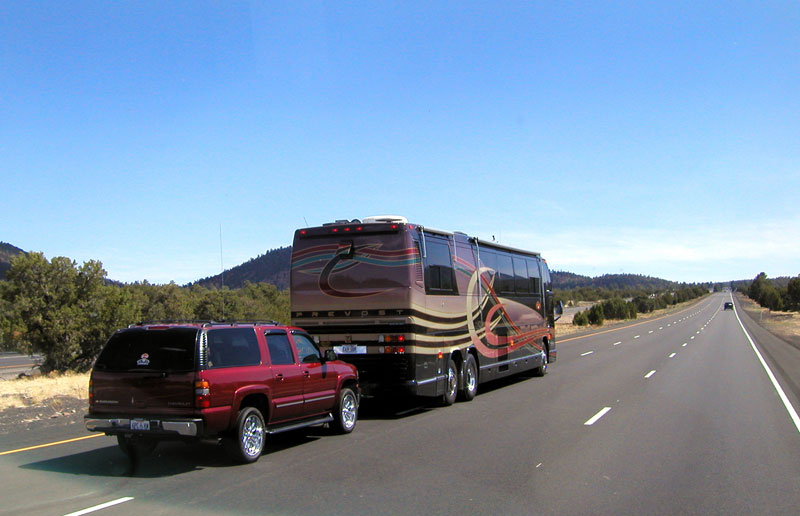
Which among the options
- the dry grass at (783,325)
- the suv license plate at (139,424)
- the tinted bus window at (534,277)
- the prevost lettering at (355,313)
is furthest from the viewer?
the dry grass at (783,325)

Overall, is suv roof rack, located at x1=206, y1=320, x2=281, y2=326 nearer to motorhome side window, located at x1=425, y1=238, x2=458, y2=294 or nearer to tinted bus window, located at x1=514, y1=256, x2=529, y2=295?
motorhome side window, located at x1=425, y1=238, x2=458, y2=294

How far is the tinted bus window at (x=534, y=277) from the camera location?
23017mm

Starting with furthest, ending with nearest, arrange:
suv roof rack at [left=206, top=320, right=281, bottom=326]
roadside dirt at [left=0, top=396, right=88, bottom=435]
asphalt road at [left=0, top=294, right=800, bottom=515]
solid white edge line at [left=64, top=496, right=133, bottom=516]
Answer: roadside dirt at [left=0, top=396, right=88, bottom=435]
suv roof rack at [left=206, top=320, right=281, bottom=326]
asphalt road at [left=0, top=294, right=800, bottom=515]
solid white edge line at [left=64, top=496, right=133, bottom=516]

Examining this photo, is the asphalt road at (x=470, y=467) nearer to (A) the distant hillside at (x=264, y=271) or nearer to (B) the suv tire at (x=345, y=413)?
(B) the suv tire at (x=345, y=413)

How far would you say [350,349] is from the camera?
14367 millimetres

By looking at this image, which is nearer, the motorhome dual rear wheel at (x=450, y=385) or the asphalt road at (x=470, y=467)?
the asphalt road at (x=470, y=467)

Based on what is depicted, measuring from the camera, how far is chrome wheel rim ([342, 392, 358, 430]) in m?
12.1

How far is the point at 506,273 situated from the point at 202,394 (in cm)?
1285

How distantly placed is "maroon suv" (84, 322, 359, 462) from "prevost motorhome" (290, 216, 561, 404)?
3.91 meters

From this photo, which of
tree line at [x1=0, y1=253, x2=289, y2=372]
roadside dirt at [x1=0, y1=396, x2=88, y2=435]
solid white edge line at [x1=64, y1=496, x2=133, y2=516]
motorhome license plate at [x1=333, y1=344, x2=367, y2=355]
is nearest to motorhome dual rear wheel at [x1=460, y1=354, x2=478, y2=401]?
motorhome license plate at [x1=333, y1=344, x2=367, y2=355]

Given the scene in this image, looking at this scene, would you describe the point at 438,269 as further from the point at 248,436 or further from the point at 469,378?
the point at 248,436

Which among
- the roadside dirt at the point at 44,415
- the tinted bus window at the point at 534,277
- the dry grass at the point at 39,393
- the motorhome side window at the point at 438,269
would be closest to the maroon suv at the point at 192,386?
the roadside dirt at the point at 44,415

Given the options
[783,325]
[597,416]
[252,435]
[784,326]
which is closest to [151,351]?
[252,435]

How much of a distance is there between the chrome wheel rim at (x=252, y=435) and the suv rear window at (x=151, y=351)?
121 centimetres
